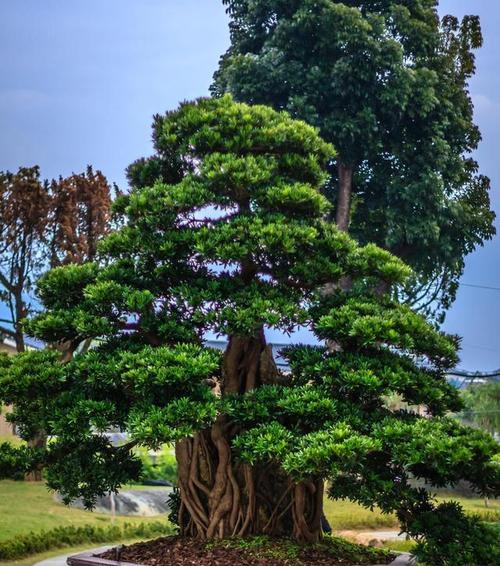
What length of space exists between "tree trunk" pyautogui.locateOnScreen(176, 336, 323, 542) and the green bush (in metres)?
4.07

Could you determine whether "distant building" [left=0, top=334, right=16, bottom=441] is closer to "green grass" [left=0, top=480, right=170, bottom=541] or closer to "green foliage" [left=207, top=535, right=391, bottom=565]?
"green grass" [left=0, top=480, right=170, bottom=541]

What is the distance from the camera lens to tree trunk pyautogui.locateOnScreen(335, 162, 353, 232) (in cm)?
1739

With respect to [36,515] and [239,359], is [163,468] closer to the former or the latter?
[36,515]

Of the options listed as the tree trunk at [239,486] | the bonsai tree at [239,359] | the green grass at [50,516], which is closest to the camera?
the bonsai tree at [239,359]

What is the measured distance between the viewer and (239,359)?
712cm

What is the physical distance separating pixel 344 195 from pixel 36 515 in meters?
8.95

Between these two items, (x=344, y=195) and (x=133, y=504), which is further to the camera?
(x=344, y=195)

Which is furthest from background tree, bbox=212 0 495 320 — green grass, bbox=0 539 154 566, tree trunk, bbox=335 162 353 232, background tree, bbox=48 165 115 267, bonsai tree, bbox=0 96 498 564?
bonsai tree, bbox=0 96 498 564

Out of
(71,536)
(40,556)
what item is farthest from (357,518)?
(40,556)

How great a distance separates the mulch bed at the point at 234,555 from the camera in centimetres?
644

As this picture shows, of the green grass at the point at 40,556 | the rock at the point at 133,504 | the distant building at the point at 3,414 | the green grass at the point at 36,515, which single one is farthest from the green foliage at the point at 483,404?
the green grass at the point at 40,556

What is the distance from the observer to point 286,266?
679 cm

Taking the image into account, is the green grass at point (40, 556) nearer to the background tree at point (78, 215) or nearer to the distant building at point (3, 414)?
the background tree at point (78, 215)

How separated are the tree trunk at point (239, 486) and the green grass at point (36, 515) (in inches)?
196
